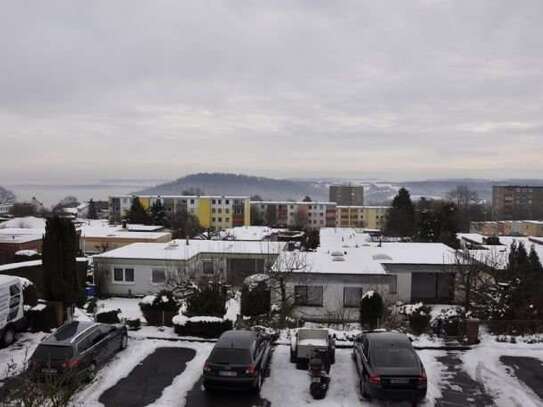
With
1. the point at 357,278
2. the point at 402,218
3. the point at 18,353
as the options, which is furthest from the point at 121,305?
the point at 402,218

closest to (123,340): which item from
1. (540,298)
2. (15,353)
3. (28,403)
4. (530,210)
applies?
(15,353)

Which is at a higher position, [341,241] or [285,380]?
[285,380]

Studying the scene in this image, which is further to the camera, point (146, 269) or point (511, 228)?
point (511, 228)

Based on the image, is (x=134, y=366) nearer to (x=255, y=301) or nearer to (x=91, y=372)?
(x=91, y=372)

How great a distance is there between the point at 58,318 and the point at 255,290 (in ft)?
25.6

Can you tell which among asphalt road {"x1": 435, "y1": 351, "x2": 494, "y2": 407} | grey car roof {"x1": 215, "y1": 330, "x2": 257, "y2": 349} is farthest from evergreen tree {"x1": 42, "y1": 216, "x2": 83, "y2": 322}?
asphalt road {"x1": 435, "y1": 351, "x2": 494, "y2": 407}

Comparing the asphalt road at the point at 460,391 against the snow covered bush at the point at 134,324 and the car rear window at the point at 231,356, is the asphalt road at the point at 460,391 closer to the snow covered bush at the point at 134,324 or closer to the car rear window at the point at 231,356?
the car rear window at the point at 231,356

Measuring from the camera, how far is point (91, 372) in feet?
46.3

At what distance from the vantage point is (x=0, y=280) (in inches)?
685

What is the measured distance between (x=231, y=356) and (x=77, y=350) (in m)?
4.16

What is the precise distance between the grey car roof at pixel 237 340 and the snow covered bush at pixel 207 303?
4626 mm

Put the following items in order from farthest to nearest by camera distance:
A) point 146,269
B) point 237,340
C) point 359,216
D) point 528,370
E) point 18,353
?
point 359,216 → point 146,269 → point 18,353 → point 528,370 → point 237,340

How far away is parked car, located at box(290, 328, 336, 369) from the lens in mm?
15297

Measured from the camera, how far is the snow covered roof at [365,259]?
25.8 metres
